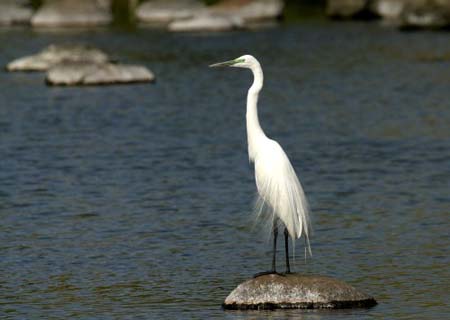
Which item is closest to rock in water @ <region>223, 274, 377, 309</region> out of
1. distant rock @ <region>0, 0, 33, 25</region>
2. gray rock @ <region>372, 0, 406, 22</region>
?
gray rock @ <region>372, 0, 406, 22</region>

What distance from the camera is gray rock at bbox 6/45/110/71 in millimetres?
47594

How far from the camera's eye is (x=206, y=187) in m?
26.7

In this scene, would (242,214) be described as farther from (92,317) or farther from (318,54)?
(318,54)

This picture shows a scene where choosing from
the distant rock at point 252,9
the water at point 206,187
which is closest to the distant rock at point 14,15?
the distant rock at point 252,9

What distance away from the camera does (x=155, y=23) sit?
74875 mm

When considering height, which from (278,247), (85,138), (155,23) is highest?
(278,247)

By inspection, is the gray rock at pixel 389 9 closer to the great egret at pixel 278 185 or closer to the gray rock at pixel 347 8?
the gray rock at pixel 347 8

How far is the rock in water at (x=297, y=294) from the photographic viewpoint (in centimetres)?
1638

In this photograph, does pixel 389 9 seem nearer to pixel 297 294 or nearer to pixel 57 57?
pixel 57 57

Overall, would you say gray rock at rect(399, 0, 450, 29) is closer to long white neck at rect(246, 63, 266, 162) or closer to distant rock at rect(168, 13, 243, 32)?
distant rock at rect(168, 13, 243, 32)

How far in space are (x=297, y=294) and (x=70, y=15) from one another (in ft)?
187

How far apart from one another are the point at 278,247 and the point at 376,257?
169 centimetres

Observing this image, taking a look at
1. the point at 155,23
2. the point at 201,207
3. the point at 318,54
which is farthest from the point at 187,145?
the point at 155,23

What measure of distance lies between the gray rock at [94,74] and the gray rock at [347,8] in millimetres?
28806
